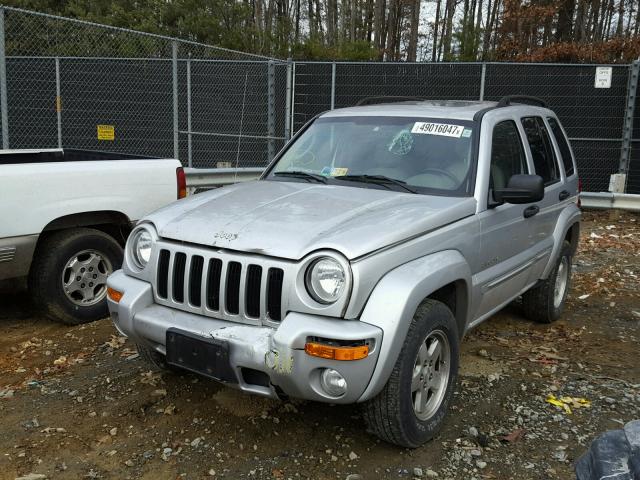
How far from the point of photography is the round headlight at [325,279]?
2900 millimetres

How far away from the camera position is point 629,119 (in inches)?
432

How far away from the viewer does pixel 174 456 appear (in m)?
3.27

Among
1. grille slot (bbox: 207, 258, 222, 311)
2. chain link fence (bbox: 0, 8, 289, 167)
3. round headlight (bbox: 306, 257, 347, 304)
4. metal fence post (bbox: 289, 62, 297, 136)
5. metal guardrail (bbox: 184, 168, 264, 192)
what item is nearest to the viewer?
round headlight (bbox: 306, 257, 347, 304)

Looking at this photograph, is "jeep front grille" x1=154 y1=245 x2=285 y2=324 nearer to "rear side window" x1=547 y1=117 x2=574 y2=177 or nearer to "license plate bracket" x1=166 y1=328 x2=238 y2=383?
"license plate bracket" x1=166 y1=328 x2=238 y2=383

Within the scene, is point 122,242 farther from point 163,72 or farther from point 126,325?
point 163,72

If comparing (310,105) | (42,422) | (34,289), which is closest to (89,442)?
(42,422)

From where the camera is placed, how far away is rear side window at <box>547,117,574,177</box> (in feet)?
17.8

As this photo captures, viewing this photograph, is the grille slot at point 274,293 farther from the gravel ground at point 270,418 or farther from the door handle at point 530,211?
the door handle at point 530,211

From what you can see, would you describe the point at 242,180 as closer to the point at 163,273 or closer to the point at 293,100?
the point at 293,100

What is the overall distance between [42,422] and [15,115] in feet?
34.8

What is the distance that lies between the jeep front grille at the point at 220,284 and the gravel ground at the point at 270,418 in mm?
784

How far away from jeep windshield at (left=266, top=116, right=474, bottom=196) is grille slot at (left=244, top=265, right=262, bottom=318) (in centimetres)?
119

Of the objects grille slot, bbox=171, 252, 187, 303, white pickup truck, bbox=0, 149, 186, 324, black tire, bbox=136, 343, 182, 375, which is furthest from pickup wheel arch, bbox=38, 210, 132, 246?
grille slot, bbox=171, 252, 187, 303

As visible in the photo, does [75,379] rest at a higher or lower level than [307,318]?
lower
